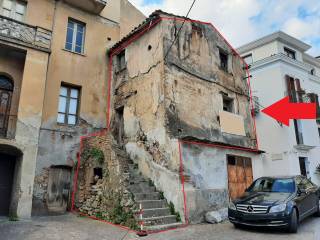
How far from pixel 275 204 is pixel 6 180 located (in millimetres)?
9393

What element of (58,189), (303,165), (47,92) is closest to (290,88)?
(303,165)

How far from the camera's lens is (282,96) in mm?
17766

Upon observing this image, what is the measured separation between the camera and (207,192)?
30.0 ft

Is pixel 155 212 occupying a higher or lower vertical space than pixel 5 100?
lower

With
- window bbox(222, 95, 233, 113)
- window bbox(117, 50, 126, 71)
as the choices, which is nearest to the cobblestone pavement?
window bbox(222, 95, 233, 113)

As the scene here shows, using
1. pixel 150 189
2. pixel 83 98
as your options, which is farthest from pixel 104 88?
pixel 150 189

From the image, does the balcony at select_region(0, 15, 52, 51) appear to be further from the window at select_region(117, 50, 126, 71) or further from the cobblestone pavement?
the cobblestone pavement

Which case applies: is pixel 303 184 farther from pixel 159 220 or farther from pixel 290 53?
pixel 290 53

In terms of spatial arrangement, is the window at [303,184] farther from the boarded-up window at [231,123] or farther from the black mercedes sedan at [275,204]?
the boarded-up window at [231,123]

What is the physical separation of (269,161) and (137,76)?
1163 cm

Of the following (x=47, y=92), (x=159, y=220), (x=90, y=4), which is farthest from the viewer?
(x=90, y=4)

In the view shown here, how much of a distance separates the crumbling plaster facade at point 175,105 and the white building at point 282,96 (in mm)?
6004

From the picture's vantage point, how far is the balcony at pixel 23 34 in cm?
929

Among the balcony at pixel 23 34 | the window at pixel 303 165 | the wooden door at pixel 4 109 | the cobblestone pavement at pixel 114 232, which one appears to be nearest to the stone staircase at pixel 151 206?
the cobblestone pavement at pixel 114 232
